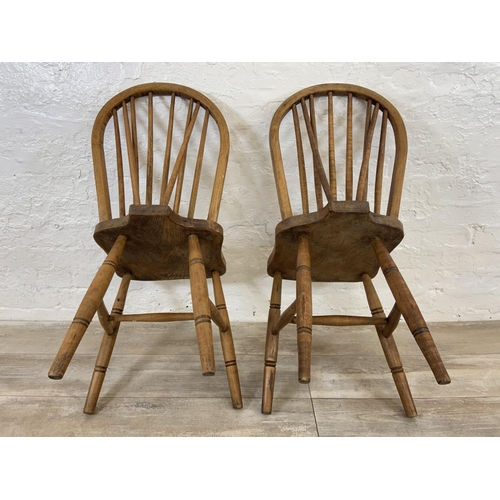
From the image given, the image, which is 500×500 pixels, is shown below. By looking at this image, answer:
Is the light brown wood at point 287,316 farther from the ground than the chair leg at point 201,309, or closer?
closer

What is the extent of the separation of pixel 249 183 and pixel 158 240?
0.59 meters

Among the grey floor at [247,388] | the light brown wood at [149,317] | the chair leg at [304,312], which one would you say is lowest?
the grey floor at [247,388]

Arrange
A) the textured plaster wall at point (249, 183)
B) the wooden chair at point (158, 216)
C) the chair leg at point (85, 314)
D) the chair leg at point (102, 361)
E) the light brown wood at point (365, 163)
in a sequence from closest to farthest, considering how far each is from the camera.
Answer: the chair leg at point (85, 314), the wooden chair at point (158, 216), the chair leg at point (102, 361), the light brown wood at point (365, 163), the textured plaster wall at point (249, 183)

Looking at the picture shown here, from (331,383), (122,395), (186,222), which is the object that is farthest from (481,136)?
(122,395)

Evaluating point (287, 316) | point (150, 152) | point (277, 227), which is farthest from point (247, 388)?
point (150, 152)

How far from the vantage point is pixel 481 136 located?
1729 mm

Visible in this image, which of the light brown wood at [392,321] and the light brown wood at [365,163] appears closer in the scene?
the light brown wood at [392,321]

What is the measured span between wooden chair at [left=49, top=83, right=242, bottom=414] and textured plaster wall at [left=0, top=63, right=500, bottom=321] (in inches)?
4.0

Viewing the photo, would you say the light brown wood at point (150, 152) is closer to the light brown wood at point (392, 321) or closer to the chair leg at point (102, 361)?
the chair leg at point (102, 361)

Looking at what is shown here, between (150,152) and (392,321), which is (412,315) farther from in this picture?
(150,152)

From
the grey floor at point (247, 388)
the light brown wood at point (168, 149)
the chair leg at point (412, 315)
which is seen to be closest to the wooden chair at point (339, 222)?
the chair leg at point (412, 315)

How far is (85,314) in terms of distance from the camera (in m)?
1.12

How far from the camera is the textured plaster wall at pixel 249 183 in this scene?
1.68 meters

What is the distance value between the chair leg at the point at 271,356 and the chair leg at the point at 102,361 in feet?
1.57
